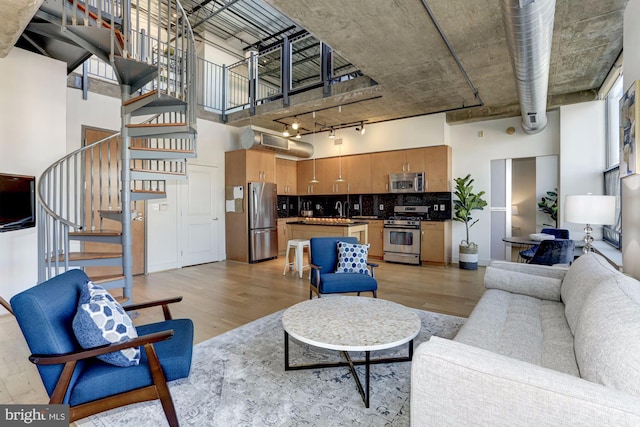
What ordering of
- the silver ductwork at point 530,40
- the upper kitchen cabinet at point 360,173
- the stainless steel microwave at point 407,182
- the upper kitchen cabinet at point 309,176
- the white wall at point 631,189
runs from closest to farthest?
the silver ductwork at point 530,40
the white wall at point 631,189
the stainless steel microwave at point 407,182
the upper kitchen cabinet at point 360,173
the upper kitchen cabinet at point 309,176

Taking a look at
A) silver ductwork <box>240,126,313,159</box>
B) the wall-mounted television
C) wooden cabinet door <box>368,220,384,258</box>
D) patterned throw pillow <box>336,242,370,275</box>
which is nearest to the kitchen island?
wooden cabinet door <box>368,220,384,258</box>

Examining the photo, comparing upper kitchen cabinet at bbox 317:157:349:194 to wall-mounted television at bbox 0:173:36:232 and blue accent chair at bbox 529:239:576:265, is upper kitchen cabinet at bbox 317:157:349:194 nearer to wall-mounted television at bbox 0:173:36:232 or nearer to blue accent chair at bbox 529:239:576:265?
blue accent chair at bbox 529:239:576:265

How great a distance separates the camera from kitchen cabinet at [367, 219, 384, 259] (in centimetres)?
668

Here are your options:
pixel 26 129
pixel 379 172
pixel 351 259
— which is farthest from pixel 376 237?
pixel 26 129

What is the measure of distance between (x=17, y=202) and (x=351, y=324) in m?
3.59

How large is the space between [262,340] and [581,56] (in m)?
4.90

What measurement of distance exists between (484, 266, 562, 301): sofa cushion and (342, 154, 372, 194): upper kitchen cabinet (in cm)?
430

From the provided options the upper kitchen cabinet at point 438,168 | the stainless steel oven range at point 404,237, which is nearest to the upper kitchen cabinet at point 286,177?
the stainless steel oven range at point 404,237

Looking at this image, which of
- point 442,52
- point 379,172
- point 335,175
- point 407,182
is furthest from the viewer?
point 335,175

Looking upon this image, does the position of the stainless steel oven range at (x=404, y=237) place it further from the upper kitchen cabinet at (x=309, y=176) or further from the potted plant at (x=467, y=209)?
the upper kitchen cabinet at (x=309, y=176)

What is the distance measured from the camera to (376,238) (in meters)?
6.74

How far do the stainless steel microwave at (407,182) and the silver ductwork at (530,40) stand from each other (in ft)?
8.50

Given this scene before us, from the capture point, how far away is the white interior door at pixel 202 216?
6.12 m

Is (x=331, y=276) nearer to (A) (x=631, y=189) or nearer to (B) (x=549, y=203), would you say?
(A) (x=631, y=189)
